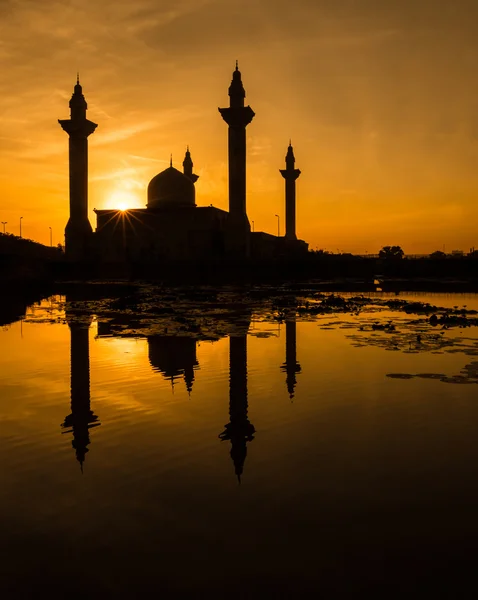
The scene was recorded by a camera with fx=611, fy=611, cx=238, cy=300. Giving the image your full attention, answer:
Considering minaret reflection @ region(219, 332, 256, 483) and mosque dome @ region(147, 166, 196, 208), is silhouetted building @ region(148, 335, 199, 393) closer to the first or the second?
minaret reflection @ region(219, 332, 256, 483)

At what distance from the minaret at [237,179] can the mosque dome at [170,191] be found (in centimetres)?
1141

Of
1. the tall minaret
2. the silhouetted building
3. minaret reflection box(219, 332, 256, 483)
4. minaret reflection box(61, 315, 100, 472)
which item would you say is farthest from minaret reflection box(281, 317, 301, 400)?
the tall minaret

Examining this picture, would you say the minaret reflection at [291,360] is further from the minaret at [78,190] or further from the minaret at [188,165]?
the minaret at [188,165]

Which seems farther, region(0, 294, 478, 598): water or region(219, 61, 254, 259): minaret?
region(219, 61, 254, 259): minaret

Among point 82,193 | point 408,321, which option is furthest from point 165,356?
point 82,193

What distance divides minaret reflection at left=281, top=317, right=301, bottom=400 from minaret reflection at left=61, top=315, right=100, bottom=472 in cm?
253

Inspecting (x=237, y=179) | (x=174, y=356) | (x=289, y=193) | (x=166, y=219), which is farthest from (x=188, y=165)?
(x=174, y=356)

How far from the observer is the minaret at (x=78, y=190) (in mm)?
56781

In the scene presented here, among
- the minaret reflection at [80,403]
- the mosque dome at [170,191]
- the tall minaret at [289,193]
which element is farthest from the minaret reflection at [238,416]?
the tall minaret at [289,193]

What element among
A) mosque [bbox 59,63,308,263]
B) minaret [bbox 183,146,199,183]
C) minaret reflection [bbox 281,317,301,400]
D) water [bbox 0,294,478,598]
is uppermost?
minaret [bbox 183,146,199,183]

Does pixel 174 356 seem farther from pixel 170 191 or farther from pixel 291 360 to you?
pixel 170 191

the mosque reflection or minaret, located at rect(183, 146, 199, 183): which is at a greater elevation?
minaret, located at rect(183, 146, 199, 183)

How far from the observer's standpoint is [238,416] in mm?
6781

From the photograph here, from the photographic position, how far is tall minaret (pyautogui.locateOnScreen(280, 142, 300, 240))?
257 ft
